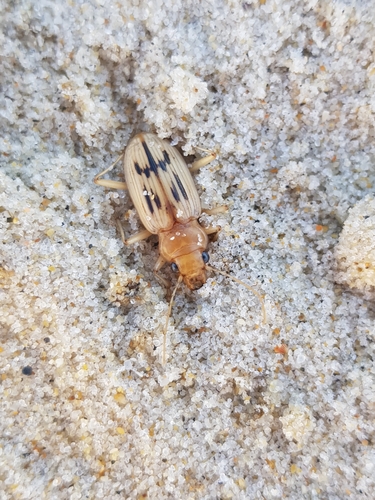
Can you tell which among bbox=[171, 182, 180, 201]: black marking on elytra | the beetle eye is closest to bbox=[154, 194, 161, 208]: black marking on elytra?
bbox=[171, 182, 180, 201]: black marking on elytra

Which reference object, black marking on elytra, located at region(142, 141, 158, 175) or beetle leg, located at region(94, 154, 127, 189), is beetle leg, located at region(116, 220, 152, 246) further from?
black marking on elytra, located at region(142, 141, 158, 175)

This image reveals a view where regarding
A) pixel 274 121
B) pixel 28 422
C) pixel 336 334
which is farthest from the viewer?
pixel 274 121

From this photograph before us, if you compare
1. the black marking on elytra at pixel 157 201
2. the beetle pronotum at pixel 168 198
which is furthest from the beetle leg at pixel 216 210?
the black marking on elytra at pixel 157 201

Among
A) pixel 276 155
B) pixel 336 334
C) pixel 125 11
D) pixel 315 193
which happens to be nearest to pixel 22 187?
pixel 125 11

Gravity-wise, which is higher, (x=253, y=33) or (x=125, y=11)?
(x=125, y=11)

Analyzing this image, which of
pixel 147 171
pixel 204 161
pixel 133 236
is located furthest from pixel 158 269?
pixel 204 161

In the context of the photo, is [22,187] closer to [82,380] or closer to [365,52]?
[82,380]

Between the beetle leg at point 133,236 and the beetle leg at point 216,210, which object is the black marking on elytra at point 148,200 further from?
the beetle leg at point 216,210

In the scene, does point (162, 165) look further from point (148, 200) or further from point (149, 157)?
point (148, 200)
